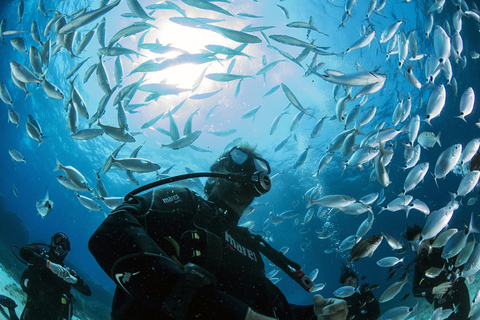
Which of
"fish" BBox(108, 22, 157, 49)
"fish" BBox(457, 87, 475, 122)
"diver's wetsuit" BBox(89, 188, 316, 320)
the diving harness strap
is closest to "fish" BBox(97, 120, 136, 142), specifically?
"fish" BBox(108, 22, 157, 49)

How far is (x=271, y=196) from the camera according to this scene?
85.5ft

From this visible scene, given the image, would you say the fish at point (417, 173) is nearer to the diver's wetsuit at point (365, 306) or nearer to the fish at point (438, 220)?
the fish at point (438, 220)

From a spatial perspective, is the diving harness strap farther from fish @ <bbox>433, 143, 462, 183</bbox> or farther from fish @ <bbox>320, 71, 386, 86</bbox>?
fish @ <bbox>433, 143, 462, 183</bbox>

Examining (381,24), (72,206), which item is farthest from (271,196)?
(72,206)

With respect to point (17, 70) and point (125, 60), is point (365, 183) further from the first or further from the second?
point (17, 70)

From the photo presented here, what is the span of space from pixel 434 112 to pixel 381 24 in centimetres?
1032

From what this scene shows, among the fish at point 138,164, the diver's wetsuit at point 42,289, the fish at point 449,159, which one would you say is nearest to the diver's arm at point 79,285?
the diver's wetsuit at point 42,289

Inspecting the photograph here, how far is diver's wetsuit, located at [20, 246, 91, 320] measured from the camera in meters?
5.42

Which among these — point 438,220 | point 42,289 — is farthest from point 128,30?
point 438,220

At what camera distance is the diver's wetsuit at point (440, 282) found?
5684 millimetres

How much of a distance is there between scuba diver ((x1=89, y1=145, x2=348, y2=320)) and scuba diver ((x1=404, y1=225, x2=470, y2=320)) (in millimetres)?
4789

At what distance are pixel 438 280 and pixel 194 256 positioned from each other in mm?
7114

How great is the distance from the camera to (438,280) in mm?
5824

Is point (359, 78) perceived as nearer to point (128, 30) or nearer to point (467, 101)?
point (467, 101)
